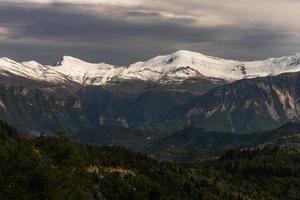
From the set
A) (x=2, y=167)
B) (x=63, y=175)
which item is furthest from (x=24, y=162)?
(x=63, y=175)

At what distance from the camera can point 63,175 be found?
176125 millimetres

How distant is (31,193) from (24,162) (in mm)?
13461

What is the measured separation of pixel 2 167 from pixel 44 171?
10163 millimetres

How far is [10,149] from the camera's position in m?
176

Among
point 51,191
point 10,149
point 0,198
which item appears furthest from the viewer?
point 10,149

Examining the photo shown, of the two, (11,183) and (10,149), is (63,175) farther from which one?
(11,183)

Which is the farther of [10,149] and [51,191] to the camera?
[10,149]

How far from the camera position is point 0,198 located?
468ft

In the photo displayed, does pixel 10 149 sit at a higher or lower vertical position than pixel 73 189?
higher

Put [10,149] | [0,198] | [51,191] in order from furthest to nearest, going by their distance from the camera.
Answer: [10,149] < [51,191] < [0,198]

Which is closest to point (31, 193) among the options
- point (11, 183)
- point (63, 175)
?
point (11, 183)

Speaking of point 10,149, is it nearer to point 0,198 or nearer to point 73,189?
point 73,189

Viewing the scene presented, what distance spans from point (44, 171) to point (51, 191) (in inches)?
250

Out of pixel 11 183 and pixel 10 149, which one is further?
pixel 10 149
